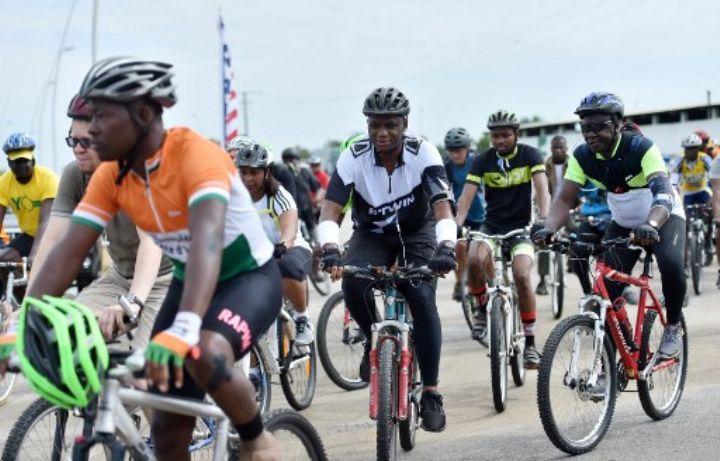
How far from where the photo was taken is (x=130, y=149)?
3900 mm

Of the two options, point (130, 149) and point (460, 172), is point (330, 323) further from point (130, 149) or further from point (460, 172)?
point (130, 149)

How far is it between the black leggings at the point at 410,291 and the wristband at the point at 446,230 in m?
0.33

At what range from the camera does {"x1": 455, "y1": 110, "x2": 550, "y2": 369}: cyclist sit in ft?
31.6

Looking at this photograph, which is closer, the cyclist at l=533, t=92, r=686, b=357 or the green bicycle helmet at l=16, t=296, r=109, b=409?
the green bicycle helmet at l=16, t=296, r=109, b=409

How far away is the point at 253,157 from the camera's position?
7.77 m

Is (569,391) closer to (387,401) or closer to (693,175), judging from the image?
(387,401)

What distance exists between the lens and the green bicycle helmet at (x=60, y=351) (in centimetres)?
348

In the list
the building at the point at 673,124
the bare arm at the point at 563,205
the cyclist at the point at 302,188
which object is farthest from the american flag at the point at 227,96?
the building at the point at 673,124

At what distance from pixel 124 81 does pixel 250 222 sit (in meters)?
0.70

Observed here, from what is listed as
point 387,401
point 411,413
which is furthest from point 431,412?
point 387,401

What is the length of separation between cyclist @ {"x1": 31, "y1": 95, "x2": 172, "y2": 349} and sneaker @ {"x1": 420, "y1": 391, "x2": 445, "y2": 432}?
1.62 m

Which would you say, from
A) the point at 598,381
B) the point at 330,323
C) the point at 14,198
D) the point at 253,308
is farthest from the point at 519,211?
the point at 253,308

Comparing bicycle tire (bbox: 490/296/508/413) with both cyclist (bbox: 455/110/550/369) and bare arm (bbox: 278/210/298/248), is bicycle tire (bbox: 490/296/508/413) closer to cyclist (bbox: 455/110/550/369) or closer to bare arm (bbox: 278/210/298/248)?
cyclist (bbox: 455/110/550/369)

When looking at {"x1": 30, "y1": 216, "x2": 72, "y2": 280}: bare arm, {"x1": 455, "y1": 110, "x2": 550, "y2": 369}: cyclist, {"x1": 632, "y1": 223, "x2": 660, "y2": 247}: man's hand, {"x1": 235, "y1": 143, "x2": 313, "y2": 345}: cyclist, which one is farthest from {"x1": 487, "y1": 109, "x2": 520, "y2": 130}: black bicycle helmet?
{"x1": 30, "y1": 216, "x2": 72, "y2": 280}: bare arm
